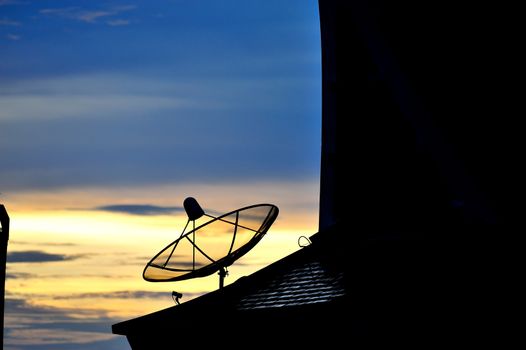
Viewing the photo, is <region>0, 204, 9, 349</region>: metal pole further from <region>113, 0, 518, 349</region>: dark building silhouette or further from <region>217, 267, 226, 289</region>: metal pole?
<region>217, 267, 226, 289</region>: metal pole

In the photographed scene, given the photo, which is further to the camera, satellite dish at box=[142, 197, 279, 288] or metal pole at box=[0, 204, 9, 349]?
metal pole at box=[0, 204, 9, 349]

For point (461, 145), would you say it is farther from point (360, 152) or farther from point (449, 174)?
point (360, 152)

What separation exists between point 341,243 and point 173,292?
3325 mm

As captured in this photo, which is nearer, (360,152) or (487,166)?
(487,166)

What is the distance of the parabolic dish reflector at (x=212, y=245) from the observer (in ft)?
62.3

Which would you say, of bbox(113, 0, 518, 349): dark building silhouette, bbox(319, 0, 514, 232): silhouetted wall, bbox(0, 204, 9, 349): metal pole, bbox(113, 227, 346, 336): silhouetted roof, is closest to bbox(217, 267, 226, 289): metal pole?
bbox(113, 227, 346, 336): silhouetted roof

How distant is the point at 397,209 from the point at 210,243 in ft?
15.2

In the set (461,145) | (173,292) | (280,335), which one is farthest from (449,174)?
(173,292)

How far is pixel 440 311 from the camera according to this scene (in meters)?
13.3

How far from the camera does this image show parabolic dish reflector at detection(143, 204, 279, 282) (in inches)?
747

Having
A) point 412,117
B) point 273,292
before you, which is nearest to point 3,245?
point 273,292

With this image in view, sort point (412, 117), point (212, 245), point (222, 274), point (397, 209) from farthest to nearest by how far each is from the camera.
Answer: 1. point (212, 245)
2. point (222, 274)
3. point (397, 209)
4. point (412, 117)

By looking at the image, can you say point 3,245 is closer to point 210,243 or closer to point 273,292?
point 210,243

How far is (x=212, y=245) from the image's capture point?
19.9m
